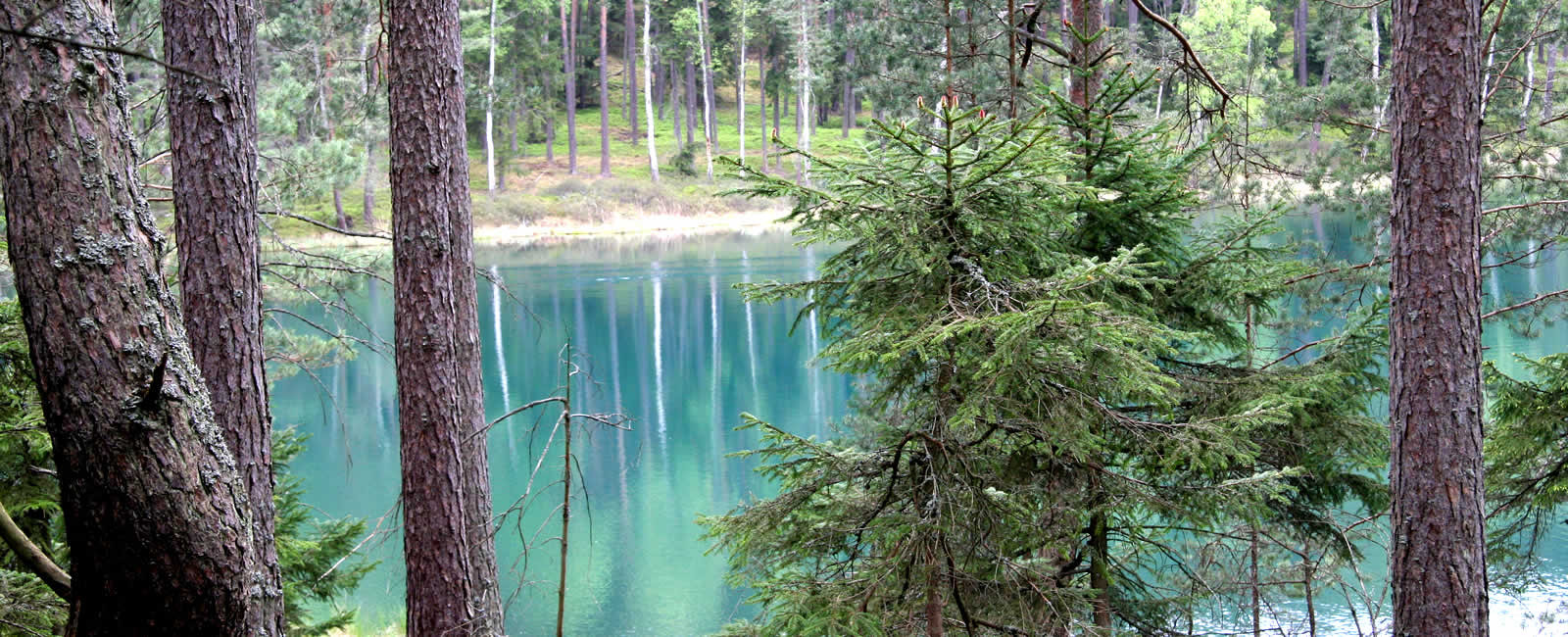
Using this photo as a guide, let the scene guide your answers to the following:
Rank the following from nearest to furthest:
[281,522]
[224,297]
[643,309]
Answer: [224,297] < [281,522] < [643,309]

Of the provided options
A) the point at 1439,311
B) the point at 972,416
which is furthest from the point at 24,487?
the point at 1439,311

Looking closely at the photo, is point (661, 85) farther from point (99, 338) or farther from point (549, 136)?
point (99, 338)

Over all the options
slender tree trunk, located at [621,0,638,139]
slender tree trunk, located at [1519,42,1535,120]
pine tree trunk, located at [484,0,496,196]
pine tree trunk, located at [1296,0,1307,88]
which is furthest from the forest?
pine tree trunk, located at [1296,0,1307,88]

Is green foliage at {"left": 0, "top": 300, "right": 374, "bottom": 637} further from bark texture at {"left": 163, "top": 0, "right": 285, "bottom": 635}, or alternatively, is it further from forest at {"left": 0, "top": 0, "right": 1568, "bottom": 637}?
bark texture at {"left": 163, "top": 0, "right": 285, "bottom": 635}

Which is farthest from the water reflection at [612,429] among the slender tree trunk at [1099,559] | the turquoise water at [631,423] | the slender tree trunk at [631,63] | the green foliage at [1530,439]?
the slender tree trunk at [631,63]

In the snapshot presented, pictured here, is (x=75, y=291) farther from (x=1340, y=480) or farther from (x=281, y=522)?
(x=1340, y=480)

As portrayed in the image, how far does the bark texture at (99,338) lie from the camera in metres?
1.77

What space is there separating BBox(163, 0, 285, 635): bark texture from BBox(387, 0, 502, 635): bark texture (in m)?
0.48

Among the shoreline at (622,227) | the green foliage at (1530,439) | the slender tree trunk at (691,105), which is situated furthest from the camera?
the slender tree trunk at (691,105)

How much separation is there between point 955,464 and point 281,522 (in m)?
3.74

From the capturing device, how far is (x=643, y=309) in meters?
21.3

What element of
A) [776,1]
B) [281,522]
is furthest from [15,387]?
[776,1]

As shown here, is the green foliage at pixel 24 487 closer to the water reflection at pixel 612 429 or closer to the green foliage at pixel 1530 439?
the water reflection at pixel 612 429

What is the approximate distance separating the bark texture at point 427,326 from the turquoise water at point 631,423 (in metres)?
0.37
